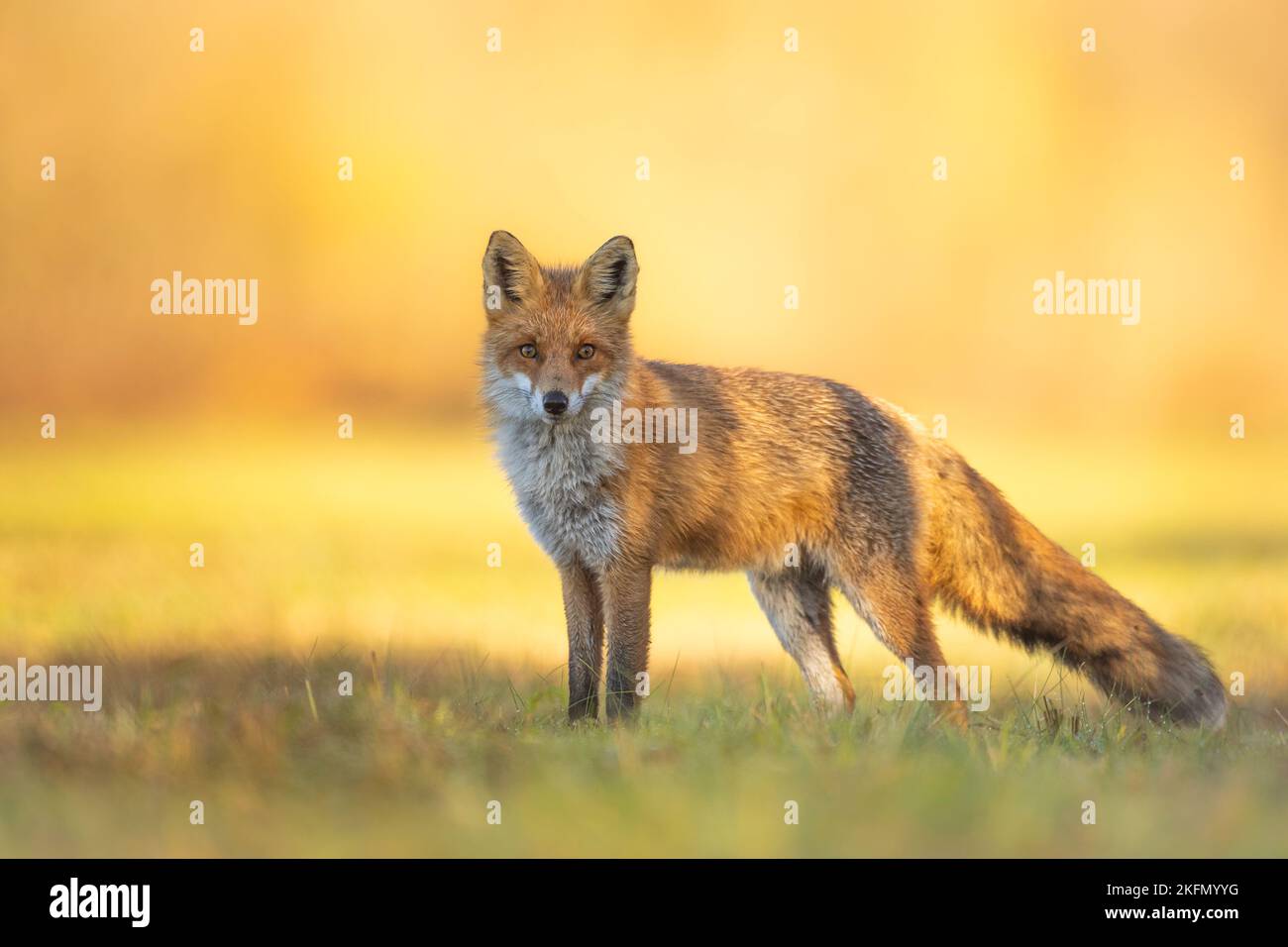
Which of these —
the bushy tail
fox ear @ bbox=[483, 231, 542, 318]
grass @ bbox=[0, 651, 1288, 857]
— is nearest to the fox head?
fox ear @ bbox=[483, 231, 542, 318]

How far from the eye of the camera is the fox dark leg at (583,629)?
6574 mm

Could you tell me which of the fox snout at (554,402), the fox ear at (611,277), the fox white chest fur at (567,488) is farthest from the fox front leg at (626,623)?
the fox ear at (611,277)

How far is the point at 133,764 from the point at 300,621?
4405mm

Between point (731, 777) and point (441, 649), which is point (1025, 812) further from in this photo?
point (441, 649)

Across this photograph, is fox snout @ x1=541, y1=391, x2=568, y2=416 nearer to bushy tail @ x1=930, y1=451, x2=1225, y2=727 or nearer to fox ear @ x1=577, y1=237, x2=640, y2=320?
fox ear @ x1=577, y1=237, x2=640, y2=320

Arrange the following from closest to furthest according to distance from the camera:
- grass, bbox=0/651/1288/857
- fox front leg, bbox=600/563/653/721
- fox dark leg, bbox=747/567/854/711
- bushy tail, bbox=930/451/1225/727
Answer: grass, bbox=0/651/1288/857 < fox front leg, bbox=600/563/653/721 < bushy tail, bbox=930/451/1225/727 < fox dark leg, bbox=747/567/854/711

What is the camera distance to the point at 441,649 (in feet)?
25.6

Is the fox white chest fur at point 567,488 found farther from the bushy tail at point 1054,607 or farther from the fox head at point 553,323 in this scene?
the bushy tail at point 1054,607

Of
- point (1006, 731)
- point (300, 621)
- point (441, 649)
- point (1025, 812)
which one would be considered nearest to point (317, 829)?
Answer: point (1025, 812)

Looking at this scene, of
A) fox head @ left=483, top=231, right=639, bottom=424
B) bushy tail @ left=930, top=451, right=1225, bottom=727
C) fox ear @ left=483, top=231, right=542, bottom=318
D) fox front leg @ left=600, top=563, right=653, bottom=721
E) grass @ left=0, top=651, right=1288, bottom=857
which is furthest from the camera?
bushy tail @ left=930, top=451, right=1225, bottom=727

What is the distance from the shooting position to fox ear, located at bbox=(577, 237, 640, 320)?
6.68m

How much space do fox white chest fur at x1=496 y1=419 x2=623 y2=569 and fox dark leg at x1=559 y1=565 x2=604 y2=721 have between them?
0.13 m

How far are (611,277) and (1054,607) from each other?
2949 millimetres

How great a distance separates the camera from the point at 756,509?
23.0 feet
